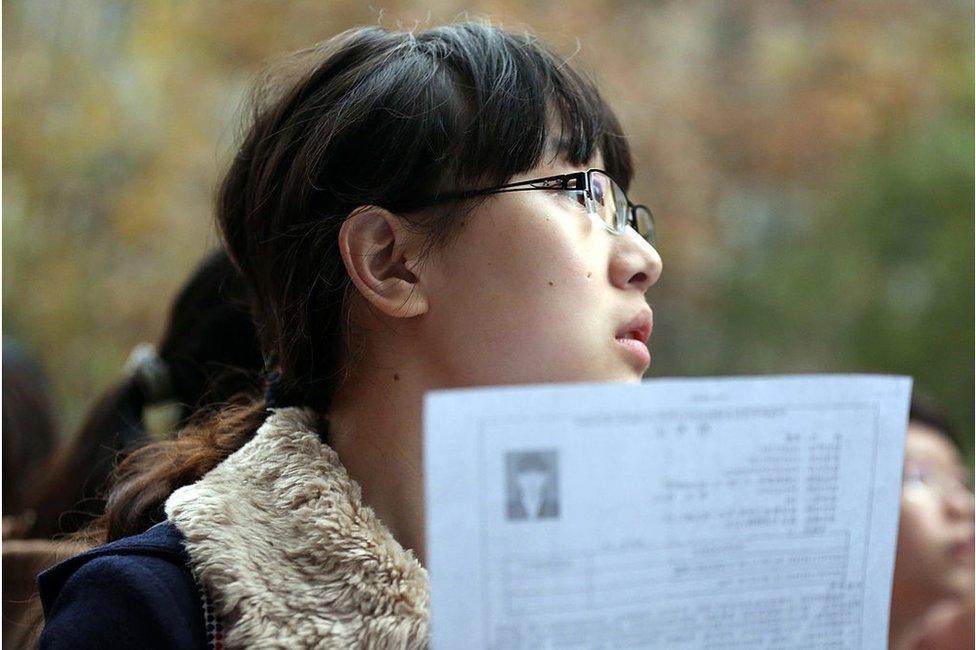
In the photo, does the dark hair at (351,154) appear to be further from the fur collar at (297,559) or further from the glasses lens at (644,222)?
the fur collar at (297,559)

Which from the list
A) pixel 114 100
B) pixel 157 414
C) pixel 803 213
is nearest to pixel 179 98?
pixel 114 100

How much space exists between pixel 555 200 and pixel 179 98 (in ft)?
10.5

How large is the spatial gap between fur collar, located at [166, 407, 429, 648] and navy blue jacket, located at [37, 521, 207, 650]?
2 cm

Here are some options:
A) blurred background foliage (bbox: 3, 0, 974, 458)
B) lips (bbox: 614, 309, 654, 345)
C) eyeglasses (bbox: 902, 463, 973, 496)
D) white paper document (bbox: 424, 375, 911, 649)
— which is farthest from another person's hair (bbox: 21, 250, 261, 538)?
blurred background foliage (bbox: 3, 0, 974, 458)

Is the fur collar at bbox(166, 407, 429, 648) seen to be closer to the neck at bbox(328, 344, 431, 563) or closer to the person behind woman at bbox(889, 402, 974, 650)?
the neck at bbox(328, 344, 431, 563)

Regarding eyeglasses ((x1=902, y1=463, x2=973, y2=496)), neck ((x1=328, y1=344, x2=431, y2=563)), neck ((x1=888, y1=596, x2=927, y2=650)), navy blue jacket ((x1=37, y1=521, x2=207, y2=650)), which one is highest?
neck ((x1=328, y1=344, x2=431, y2=563))

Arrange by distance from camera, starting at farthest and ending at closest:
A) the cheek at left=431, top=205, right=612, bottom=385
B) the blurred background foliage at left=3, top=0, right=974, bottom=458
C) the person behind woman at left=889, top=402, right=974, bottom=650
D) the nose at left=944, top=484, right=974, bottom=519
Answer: the blurred background foliage at left=3, top=0, right=974, bottom=458
the nose at left=944, top=484, right=974, bottom=519
the person behind woman at left=889, top=402, right=974, bottom=650
the cheek at left=431, top=205, right=612, bottom=385

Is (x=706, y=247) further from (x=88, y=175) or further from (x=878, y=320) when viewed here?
(x=88, y=175)

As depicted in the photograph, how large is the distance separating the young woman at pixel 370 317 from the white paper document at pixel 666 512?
0.22 m

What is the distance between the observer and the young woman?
941 mm

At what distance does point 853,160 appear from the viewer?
4258mm

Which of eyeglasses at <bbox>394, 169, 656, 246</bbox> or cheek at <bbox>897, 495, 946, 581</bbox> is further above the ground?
eyeglasses at <bbox>394, 169, 656, 246</bbox>

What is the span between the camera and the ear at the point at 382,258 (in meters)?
1.10

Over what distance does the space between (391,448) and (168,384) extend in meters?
0.99
